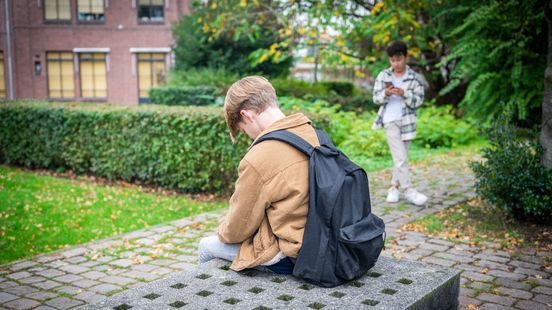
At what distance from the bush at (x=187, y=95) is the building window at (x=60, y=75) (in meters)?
17.5

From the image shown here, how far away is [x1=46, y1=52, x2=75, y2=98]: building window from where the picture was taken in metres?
33.9

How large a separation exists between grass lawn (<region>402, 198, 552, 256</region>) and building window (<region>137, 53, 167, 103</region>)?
29.8 meters

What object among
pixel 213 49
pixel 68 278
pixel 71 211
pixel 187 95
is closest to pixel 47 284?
pixel 68 278

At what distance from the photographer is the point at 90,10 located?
33.5 metres

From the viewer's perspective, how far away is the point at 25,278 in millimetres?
5055

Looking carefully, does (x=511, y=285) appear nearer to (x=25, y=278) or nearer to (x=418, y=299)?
(x=418, y=299)

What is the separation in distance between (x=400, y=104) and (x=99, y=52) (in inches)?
1201

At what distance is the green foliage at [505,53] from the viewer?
6766 millimetres

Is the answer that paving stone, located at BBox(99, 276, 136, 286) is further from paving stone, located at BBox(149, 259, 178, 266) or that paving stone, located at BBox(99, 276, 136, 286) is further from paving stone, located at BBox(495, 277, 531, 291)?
paving stone, located at BBox(495, 277, 531, 291)

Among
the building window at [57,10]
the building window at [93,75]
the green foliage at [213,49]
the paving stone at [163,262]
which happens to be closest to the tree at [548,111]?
the paving stone at [163,262]

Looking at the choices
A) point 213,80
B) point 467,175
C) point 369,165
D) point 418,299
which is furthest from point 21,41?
point 418,299

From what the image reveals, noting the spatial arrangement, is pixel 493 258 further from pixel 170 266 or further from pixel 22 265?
pixel 22 265

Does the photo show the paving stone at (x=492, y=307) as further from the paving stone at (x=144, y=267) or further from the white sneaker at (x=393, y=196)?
the white sneaker at (x=393, y=196)

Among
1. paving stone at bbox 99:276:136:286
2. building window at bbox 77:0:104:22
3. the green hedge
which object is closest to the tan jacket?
paving stone at bbox 99:276:136:286
